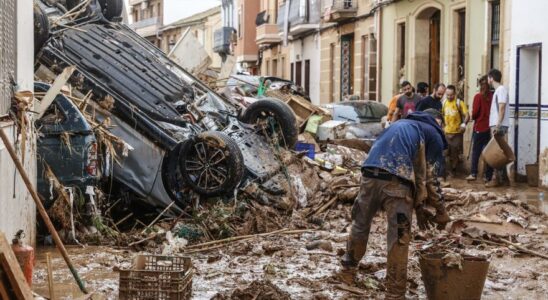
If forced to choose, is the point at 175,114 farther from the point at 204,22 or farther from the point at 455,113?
the point at 204,22

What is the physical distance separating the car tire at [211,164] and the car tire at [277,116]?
214cm

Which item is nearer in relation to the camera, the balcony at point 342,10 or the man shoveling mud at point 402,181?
the man shoveling mud at point 402,181

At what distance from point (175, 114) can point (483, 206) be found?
12.6 feet

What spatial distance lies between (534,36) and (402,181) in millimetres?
9834

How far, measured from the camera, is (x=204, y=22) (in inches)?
2537

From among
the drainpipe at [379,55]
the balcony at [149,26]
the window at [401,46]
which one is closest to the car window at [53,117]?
the window at [401,46]

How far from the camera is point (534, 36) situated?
53.5 ft

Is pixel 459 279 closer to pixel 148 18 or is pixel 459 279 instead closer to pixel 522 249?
pixel 522 249

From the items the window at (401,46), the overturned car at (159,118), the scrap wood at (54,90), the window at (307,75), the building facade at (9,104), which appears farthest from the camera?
the window at (307,75)

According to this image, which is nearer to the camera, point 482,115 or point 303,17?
point 482,115

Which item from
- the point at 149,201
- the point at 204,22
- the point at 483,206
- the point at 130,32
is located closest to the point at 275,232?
the point at 149,201

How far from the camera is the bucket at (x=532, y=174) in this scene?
1570 cm

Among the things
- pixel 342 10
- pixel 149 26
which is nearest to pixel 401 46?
pixel 342 10

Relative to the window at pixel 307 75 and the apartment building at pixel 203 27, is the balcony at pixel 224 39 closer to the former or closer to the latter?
the apartment building at pixel 203 27
